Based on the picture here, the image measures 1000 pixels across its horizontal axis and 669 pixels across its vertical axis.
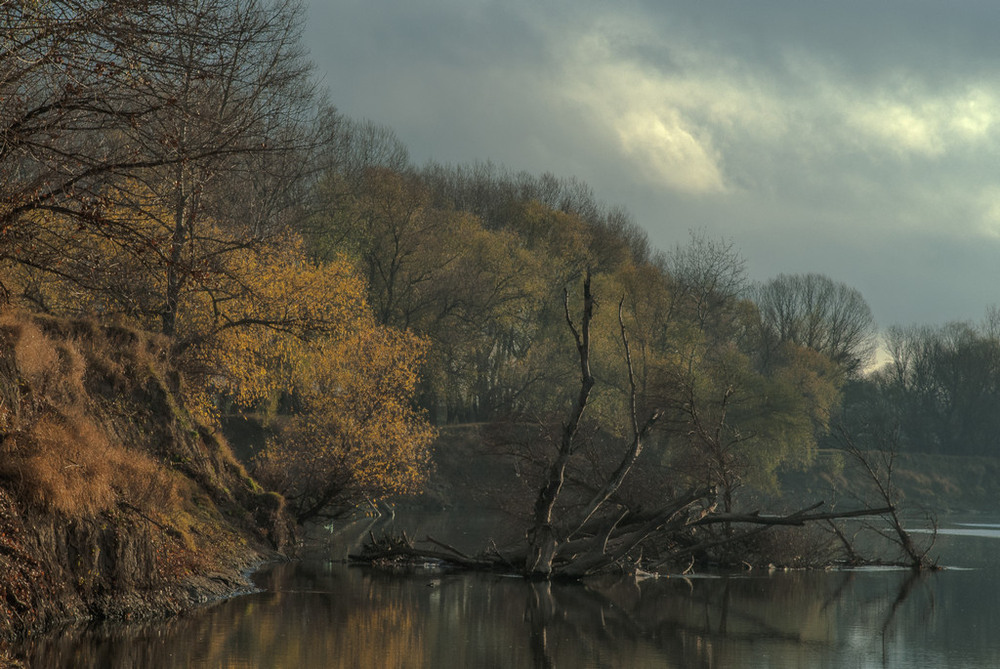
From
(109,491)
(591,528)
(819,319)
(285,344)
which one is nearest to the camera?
(109,491)

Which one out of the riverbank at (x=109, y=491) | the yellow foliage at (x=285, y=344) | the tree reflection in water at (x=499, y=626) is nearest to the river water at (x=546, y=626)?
the tree reflection in water at (x=499, y=626)

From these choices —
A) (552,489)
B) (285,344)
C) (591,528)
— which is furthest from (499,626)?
(285,344)

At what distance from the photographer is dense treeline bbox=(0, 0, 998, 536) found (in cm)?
Result: 1267

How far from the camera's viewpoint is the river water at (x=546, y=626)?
12.9m

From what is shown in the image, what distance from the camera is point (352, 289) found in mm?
37219

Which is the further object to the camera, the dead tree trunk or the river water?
the dead tree trunk

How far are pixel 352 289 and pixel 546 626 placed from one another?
22709 mm

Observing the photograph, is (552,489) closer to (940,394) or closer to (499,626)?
(499,626)

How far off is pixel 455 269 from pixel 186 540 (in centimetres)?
3908

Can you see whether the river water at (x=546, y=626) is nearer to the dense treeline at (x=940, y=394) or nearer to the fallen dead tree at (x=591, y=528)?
the fallen dead tree at (x=591, y=528)

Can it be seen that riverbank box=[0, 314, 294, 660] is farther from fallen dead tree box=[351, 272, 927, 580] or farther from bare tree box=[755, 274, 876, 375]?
bare tree box=[755, 274, 876, 375]

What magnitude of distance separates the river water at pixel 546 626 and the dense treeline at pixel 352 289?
4073mm

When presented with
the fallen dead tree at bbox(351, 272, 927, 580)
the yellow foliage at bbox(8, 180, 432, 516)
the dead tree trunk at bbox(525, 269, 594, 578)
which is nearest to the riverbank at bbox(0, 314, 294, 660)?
the yellow foliage at bbox(8, 180, 432, 516)

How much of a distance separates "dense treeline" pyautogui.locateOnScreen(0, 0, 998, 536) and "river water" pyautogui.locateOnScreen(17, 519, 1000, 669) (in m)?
4.07
